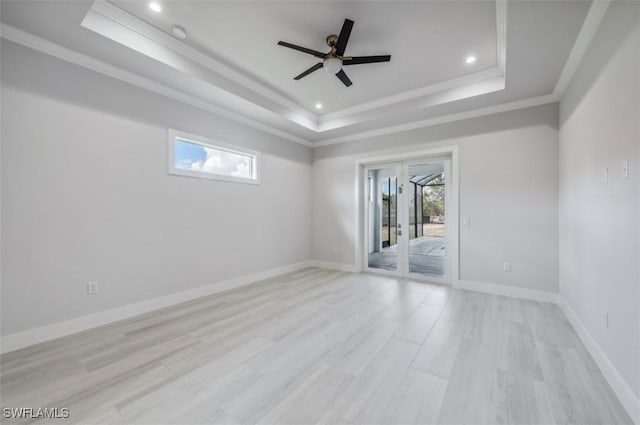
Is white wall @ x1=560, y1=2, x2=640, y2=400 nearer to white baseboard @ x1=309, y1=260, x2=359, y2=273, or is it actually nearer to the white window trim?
white baseboard @ x1=309, y1=260, x2=359, y2=273

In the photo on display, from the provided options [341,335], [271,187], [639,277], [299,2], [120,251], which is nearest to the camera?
[639,277]

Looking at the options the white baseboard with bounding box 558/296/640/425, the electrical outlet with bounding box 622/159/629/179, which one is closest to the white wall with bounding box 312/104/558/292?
the white baseboard with bounding box 558/296/640/425

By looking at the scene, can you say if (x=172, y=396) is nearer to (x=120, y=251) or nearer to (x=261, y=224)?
(x=120, y=251)

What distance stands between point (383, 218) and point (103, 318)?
4763 millimetres

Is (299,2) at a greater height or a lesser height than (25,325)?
greater

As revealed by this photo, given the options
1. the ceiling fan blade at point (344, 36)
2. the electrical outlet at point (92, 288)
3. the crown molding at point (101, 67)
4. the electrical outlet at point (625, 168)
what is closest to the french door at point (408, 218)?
the electrical outlet at point (625, 168)

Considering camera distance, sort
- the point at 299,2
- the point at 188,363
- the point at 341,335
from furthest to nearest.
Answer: the point at 341,335 < the point at 299,2 < the point at 188,363

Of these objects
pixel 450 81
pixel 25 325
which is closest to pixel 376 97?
pixel 450 81

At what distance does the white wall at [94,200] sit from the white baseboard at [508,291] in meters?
3.96

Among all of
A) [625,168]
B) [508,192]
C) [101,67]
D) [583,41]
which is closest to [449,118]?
[508,192]

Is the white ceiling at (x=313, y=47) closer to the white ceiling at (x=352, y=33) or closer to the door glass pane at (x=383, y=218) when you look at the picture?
the white ceiling at (x=352, y=33)

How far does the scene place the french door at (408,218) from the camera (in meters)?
4.63

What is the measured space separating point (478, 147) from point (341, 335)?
3714mm

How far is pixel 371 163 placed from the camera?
5.29 m
